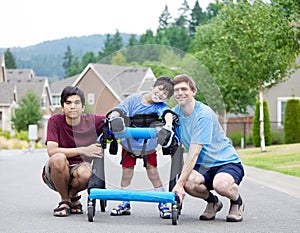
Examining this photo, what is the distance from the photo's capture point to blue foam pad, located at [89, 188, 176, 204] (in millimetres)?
8367

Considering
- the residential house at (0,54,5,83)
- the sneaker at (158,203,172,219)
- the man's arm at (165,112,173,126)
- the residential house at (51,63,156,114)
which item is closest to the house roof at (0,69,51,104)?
the residential house at (0,54,5,83)

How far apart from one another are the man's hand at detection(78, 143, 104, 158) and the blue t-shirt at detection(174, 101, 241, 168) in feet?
3.12

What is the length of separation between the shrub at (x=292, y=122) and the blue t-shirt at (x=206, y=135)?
29.8 m

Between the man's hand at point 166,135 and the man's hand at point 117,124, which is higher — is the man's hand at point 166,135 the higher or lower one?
the lower one

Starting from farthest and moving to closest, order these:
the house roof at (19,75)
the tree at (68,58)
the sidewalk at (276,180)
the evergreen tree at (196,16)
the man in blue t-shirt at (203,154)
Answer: the tree at (68,58), the evergreen tree at (196,16), the house roof at (19,75), the sidewalk at (276,180), the man in blue t-shirt at (203,154)

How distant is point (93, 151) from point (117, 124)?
626 mm

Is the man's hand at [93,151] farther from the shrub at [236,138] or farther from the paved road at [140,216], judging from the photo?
the shrub at [236,138]

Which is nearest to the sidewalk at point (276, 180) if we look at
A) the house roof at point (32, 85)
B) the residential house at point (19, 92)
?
the residential house at point (19, 92)

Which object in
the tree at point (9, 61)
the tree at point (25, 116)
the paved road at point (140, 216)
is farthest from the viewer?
the tree at point (9, 61)

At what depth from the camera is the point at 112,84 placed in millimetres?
9109

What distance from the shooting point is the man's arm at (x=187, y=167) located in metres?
8.55

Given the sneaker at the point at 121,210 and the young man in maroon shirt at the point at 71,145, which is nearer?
the young man in maroon shirt at the point at 71,145

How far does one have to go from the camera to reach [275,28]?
21453mm

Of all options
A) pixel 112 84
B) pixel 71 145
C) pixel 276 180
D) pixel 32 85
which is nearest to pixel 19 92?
pixel 32 85
